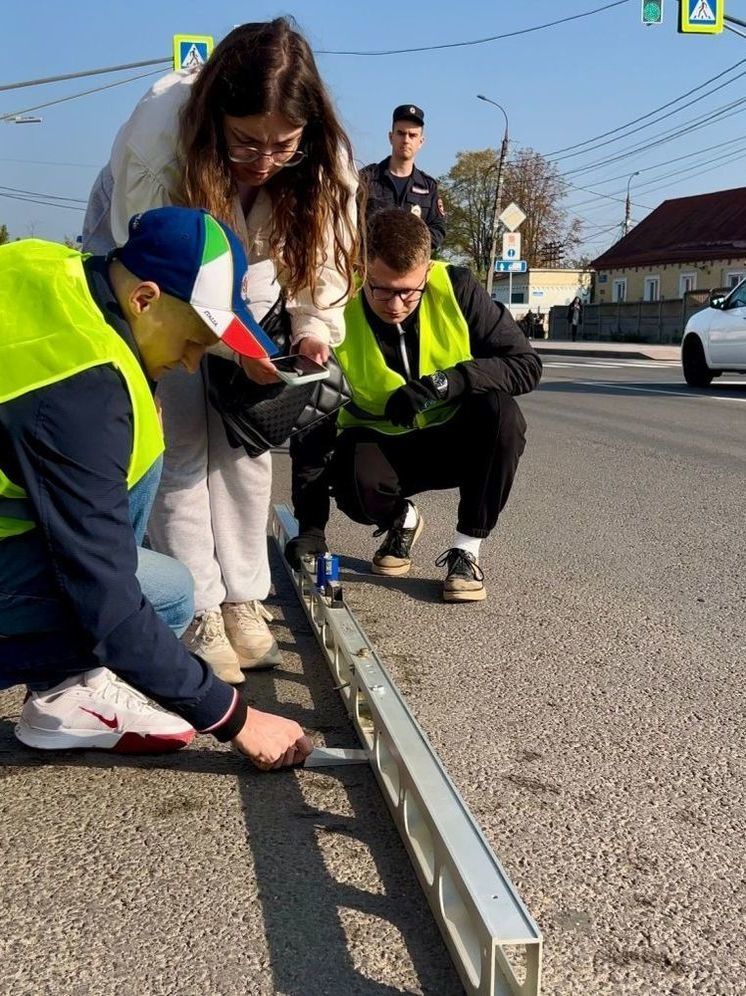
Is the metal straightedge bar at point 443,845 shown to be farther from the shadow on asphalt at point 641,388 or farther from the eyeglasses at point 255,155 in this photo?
the shadow on asphalt at point 641,388

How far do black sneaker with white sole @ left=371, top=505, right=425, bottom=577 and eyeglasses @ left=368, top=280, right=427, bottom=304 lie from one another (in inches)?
33.4

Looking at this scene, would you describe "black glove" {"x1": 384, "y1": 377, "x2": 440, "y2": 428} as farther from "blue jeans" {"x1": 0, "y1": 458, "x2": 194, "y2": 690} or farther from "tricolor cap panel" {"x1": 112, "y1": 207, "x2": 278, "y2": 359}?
"tricolor cap panel" {"x1": 112, "y1": 207, "x2": 278, "y2": 359}

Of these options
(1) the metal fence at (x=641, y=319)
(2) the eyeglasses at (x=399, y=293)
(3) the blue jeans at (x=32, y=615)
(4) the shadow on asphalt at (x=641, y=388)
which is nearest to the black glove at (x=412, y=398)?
(2) the eyeglasses at (x=399, y=293)

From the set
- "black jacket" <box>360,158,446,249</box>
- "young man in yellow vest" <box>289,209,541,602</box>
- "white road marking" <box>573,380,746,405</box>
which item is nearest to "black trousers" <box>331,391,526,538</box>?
"young man in yellow vest" <box>289,209,541,602</box>

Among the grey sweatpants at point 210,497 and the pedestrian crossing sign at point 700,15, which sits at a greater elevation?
the pedestrian crossing sign at point 700,15

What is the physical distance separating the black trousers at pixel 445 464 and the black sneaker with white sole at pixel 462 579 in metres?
0.09

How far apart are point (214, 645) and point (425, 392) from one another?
1.29 meters

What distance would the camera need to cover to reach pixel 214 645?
9.94 feet

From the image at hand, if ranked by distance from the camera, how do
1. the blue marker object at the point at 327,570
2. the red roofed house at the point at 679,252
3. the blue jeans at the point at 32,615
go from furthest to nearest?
the red roofed house at the point at 679,252
the blue marker object at the point at 327,570
the blue jeans at the point at 32,615

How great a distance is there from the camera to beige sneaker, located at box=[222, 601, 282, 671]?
313 centimetres

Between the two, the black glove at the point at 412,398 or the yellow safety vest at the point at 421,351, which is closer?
the black glove at the point at 412,398

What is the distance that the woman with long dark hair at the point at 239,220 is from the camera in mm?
2746

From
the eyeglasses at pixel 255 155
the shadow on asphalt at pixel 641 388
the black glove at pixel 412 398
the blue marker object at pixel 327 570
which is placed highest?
the eyeglasses at pixel 255 155

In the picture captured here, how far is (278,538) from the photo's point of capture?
4.55 metres
